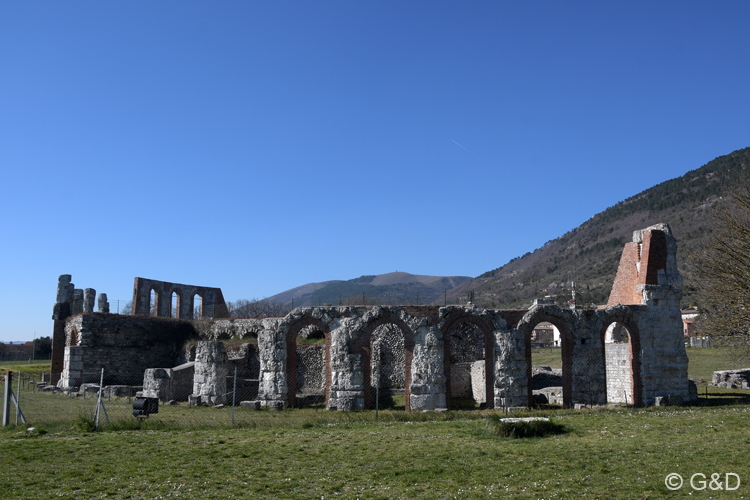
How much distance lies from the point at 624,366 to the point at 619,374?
2.24 feet

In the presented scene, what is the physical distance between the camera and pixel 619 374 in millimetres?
23891

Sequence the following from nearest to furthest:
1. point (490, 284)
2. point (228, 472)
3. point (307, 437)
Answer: point (228, 472) → point (307, 437) → point (490, 284)

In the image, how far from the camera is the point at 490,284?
12206 centimetres

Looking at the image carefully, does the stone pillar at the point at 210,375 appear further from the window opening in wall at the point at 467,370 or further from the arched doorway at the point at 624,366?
the arched doorway at the point at 624,366

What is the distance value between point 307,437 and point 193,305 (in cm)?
3129

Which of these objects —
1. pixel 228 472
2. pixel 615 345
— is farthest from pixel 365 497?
pixel 615 345

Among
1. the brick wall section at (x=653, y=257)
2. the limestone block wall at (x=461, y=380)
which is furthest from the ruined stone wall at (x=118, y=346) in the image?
the brick wall section at (x=653, y=257)

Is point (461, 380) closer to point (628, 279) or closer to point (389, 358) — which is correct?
point (389, 358)

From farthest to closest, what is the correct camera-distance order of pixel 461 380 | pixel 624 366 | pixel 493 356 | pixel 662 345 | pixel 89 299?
pixel 89 299 < pixel 461 380 < pixel 624 366 < pixel 662 345 < pixel 493 356

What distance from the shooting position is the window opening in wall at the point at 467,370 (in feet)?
80.9

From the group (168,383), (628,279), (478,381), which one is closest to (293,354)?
(168,383)

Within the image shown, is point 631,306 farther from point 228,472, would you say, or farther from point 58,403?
point 58,403

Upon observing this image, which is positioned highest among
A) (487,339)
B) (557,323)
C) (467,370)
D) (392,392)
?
(557,323)

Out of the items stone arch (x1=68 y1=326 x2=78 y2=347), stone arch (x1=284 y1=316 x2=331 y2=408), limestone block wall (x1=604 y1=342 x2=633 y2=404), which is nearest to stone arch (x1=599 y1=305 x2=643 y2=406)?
limestone block wall (x1=604 y1=342 x2=633 y2=404)
